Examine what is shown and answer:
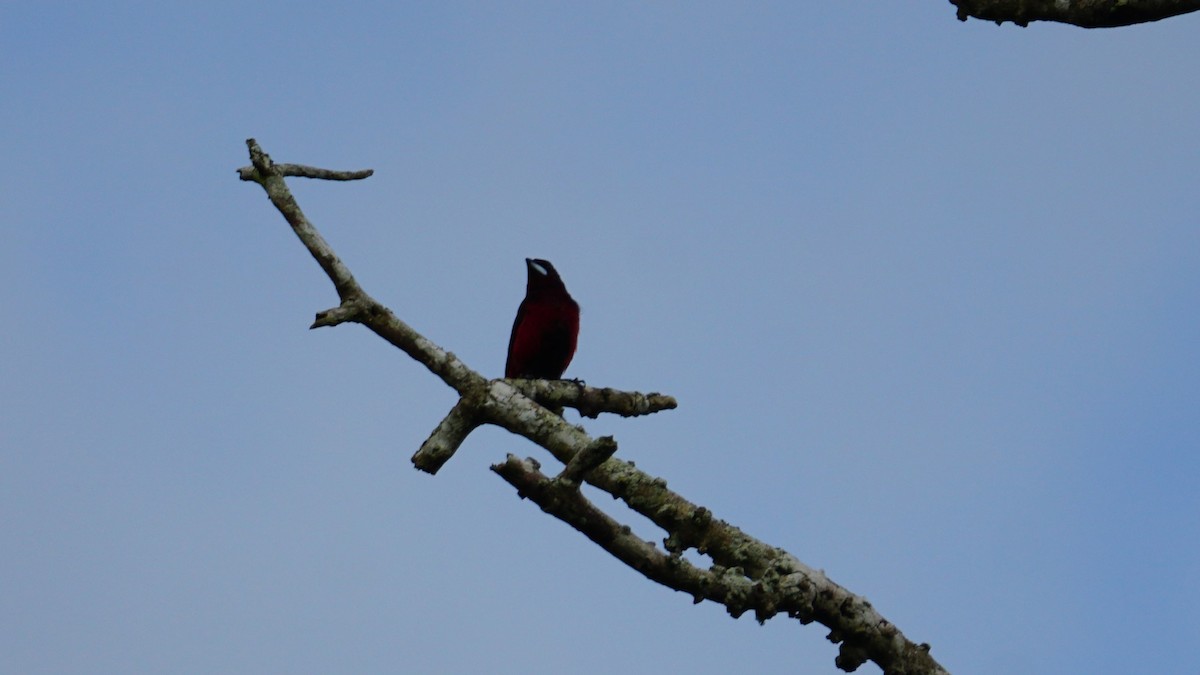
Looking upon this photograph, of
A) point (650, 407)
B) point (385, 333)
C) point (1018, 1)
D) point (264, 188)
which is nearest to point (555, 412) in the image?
point (650, 407)

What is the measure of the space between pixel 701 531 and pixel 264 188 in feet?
8.83

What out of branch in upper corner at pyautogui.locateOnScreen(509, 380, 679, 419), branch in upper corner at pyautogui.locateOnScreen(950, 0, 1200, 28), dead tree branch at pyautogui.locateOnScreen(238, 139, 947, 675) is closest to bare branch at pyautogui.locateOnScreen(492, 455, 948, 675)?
dead tree branch at pyautogui.locateOnScreen(238, 139, 947, 675)

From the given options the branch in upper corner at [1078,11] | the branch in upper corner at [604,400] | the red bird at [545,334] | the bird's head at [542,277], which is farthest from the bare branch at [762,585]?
the bird's head at [542,277]

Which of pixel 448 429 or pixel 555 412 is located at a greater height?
pixel 555 412

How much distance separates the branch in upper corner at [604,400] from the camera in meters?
6.02

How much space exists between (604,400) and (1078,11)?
2856 millimetres

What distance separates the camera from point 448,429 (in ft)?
17.4

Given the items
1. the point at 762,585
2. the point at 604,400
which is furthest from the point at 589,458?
the point at 604,400

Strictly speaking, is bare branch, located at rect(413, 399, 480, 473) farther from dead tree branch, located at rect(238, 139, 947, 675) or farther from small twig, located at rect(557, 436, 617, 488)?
small twig, located at rect(557, 436, 617, 488)

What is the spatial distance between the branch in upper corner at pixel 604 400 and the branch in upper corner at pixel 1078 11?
7.78 feet

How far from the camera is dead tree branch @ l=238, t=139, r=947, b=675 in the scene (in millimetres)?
4207

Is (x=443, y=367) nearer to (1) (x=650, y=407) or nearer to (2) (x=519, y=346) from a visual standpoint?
(1) (x=650, y=407)

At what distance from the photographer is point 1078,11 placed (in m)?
5.13

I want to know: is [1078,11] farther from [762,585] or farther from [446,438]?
[446,438]
